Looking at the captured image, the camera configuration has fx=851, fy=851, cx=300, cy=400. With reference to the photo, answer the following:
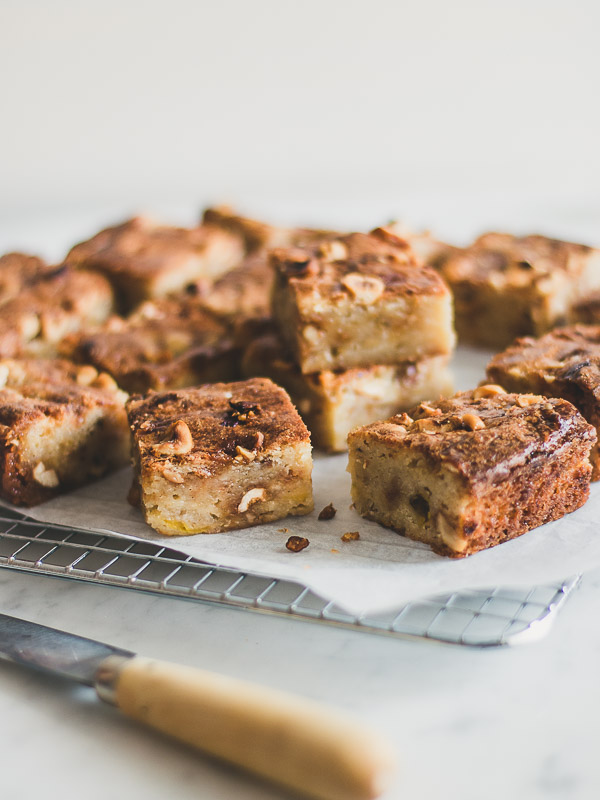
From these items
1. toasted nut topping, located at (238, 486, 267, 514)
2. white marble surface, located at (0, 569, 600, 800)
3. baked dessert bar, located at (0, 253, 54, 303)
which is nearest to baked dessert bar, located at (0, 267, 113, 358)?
baked dessert bar, located at (0, 253, 54, 303)

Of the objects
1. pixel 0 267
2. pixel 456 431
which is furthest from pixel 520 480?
pixel 0 267

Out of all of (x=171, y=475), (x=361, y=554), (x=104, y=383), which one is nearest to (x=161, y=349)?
(x=104, y=383)

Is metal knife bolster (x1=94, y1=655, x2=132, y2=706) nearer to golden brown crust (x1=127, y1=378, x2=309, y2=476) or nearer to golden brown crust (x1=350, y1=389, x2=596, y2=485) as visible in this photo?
golden brown crust (x1=127, y1=378, x2=309, y2=476)

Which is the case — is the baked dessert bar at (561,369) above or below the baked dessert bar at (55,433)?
above

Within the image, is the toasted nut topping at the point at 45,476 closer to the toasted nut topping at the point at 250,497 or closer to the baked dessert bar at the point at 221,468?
the baked dessert bar at the point at 221,468

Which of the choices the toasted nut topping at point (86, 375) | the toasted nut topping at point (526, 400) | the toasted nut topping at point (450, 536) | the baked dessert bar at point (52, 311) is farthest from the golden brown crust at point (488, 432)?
the baked dessert bar at point (52, 311)

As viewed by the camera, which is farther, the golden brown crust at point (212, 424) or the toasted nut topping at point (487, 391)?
the toasted nut topping at point (487, 391)

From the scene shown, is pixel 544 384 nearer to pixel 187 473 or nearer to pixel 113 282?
pixel 187 473
